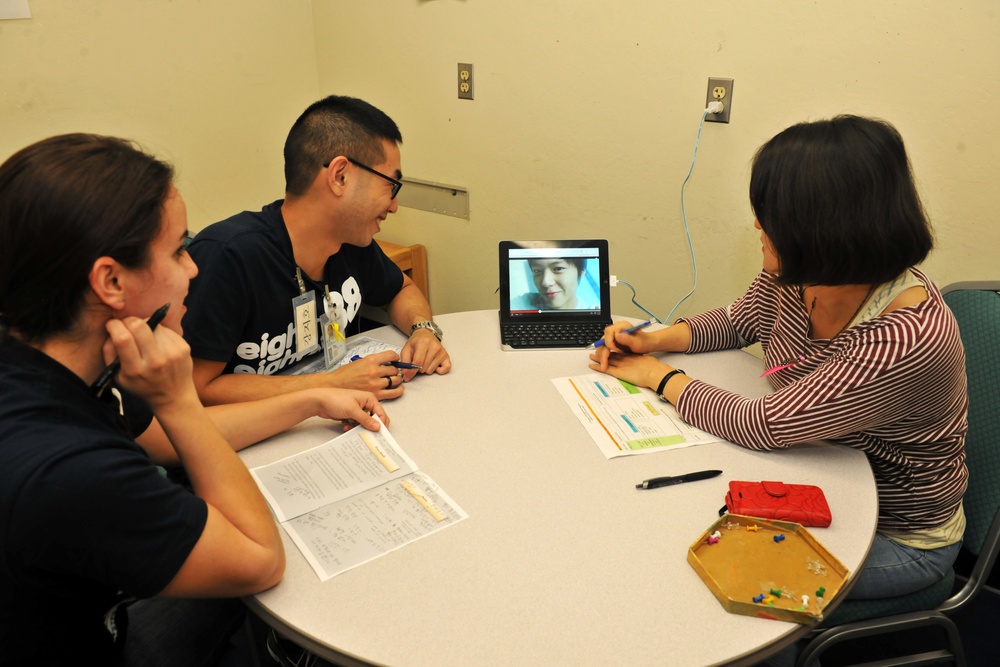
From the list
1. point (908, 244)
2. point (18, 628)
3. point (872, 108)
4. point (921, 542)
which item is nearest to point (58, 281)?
point (18, 628)

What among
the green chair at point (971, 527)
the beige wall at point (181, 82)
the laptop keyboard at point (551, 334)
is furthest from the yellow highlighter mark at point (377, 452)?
the beige wall at point (181, 82)

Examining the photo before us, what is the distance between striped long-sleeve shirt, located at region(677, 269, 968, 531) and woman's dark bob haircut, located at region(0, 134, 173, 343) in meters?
1.02

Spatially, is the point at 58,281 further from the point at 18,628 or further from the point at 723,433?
the point at 723,433

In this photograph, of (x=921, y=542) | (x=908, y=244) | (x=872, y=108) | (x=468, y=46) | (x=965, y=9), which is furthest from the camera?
(x=468, y=46)

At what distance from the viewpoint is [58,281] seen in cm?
84

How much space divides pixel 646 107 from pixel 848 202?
1182mm

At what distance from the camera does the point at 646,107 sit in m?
2.21

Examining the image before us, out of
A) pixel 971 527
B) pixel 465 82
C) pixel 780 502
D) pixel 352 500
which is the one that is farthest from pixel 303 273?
pixel 971 527

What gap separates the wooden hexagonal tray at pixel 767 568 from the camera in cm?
91

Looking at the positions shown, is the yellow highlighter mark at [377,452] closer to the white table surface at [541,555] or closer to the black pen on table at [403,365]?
the white table surface at [541,555]

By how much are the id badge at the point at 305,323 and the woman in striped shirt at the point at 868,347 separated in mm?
852

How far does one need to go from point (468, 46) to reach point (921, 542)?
212cm

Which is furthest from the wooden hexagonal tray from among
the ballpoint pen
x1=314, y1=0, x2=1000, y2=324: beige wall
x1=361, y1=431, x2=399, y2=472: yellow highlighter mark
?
x1=314, y1=0, x2=1000, y2=324: beige wall

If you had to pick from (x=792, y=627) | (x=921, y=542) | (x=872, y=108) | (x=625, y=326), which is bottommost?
(x=921, y=542)
